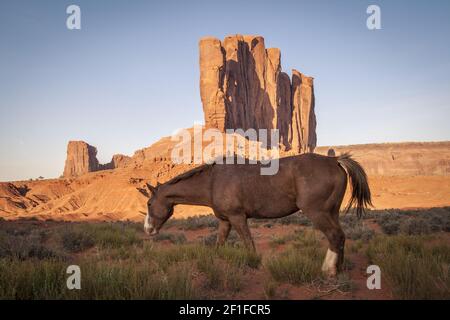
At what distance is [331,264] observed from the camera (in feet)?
17.1

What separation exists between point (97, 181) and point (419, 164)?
104 metres

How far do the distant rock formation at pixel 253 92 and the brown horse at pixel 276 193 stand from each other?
2665 inches

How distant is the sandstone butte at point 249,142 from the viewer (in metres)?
45.2

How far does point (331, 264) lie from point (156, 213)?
12.8ft

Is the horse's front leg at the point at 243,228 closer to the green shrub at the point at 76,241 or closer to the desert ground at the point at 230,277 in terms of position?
the desert ground at the point at 230,277

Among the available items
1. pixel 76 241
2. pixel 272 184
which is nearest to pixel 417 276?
pixel 272 184

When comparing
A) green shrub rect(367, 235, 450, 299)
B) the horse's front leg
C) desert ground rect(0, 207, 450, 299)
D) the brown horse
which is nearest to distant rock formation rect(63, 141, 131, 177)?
the brown horse

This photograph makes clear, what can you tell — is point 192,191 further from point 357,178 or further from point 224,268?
point 357,178

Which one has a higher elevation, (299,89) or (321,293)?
(299,89)

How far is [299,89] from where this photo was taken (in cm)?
11731

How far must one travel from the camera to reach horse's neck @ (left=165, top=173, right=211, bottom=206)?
6.85m
